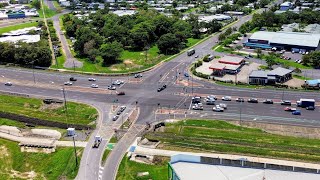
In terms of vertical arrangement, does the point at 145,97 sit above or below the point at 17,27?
below

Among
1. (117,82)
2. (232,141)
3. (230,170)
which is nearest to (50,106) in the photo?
(117,82)

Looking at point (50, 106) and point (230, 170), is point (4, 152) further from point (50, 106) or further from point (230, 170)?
Answer: point (230, 170)

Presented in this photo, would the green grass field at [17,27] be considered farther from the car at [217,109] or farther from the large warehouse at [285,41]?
the car at [217,109]

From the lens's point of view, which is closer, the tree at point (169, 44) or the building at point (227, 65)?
the building at point (227, 65)

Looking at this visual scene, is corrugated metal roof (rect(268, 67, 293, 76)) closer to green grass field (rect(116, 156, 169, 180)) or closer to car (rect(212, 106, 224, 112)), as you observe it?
car (rect(212, 106, 224, 112))

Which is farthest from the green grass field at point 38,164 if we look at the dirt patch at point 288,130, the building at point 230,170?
the dirt patch at point 288,130

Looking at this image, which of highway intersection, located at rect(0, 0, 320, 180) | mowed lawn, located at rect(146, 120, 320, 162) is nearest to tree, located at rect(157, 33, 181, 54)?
highway intersection, located at rect(0, 0, 320, 180)

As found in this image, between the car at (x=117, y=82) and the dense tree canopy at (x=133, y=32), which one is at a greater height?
the dense tree canopy at (x=133, y=32)
